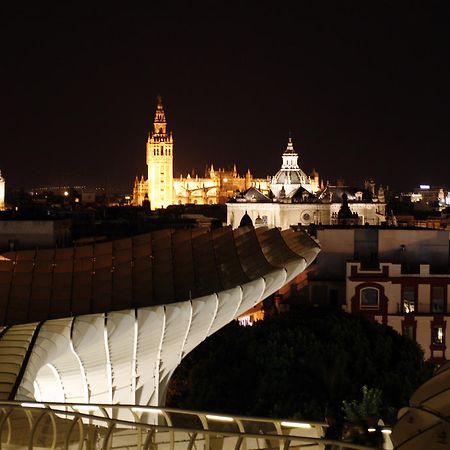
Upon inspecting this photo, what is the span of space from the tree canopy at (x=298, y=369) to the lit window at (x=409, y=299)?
343 cm

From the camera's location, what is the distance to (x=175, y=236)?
20500 mm

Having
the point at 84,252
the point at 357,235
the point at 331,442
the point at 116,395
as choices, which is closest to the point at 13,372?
the point at 116,395

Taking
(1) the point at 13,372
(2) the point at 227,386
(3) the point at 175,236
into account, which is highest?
(3) the point at 175,236

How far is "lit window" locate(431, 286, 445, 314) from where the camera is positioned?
27594 millimetres

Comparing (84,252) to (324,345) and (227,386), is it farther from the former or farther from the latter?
(324,345)

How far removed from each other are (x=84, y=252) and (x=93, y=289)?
2.09 meters

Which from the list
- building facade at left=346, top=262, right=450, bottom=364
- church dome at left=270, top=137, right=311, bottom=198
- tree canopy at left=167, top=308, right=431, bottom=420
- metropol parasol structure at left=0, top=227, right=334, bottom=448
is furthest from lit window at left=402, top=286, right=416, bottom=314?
church dome at left=270, top=137, right=311, bottom=198

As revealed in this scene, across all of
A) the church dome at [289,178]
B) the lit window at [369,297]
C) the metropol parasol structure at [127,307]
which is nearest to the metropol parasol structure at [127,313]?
the metropol parasol structure at [127,307]

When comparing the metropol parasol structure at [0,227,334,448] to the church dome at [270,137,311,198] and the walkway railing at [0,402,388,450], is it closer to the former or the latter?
the walkway railing at [0,402,388,450]

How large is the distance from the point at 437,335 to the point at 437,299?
A: 1028 mm

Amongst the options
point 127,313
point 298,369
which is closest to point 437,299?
point 298,369

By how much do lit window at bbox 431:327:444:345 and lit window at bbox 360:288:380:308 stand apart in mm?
1785

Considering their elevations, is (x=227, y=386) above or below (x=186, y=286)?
below

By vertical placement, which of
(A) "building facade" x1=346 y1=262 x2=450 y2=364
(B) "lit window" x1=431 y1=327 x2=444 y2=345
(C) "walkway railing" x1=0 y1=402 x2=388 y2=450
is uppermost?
(C) "walkway railing" x1=0 y1=402 x2=388 y2=450
